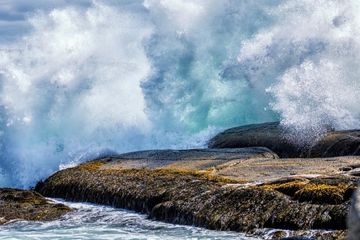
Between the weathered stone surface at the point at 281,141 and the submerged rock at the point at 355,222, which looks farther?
the weathered stone surface at the point at 281,141

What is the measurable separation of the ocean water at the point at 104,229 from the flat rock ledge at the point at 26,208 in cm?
30

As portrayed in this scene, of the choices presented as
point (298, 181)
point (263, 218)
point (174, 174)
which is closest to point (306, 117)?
point (174, 174)

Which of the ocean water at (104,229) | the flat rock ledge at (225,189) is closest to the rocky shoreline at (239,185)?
the flat rock ledge at (225,189)

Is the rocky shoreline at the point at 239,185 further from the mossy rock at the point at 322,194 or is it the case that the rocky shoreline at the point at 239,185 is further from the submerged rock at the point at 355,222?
the submerged rock at the point at 355,222

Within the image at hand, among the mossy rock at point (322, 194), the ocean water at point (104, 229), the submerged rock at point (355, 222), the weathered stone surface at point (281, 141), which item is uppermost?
the weathered stone surface at point (281, 141)

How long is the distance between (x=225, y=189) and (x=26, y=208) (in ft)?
13.7

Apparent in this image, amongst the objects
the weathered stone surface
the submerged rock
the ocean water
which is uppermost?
the weathered stone surface

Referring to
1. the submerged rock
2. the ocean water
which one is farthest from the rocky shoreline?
the submerged rock

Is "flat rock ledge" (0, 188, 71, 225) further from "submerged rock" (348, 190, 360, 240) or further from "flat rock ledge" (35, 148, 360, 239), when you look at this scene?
"submerged rock" (348, 190, 360, 240)

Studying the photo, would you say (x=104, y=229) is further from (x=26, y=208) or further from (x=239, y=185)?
(x=26, y=208)

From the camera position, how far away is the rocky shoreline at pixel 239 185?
11883 millimetres

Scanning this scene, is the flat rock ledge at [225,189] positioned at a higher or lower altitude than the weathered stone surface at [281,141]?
lower

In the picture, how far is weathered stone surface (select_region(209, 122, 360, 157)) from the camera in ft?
61.0

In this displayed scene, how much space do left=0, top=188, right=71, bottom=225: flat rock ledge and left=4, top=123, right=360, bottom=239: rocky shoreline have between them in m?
1.09
